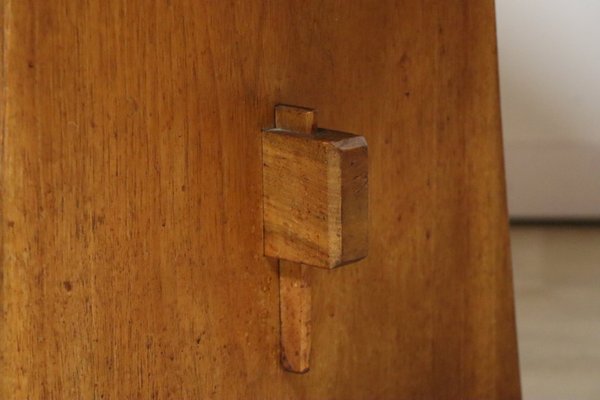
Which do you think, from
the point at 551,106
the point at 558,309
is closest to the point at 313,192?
the point at 558,309

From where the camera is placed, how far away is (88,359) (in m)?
1.33

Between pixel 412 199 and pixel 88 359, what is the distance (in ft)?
1.67

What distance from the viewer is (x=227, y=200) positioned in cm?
144

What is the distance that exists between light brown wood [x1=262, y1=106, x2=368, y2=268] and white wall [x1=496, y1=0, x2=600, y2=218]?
6.71 feet

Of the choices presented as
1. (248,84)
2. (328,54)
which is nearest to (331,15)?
(328,54)

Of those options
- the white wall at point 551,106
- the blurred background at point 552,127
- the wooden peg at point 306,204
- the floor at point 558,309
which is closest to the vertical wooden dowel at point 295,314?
the wooden peg at point 306,204

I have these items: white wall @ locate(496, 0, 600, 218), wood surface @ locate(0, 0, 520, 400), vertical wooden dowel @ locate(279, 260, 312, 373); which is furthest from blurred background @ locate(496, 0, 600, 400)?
vertical wooden dowel @ locate(279, 260, 312, 373)

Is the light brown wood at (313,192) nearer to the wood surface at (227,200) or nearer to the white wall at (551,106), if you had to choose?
the wood surface at (227,200)

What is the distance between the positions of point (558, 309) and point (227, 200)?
61.2 inches

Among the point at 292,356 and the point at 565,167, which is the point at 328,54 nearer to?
the point at 292,356

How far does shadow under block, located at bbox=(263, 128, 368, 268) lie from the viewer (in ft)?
4.50

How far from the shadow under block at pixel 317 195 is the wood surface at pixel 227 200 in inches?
1.2

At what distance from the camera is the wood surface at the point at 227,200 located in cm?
126

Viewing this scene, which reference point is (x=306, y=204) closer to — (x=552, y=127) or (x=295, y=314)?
(x=295, y=314)
